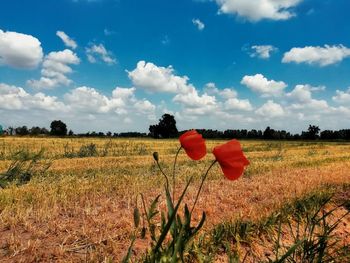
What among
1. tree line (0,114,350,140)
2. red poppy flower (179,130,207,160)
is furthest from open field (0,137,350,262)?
tree line (0,114,350,140)

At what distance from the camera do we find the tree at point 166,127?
8019 cm

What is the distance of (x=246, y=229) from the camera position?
14.7 ft

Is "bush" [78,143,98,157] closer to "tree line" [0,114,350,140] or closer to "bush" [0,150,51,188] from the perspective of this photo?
"bush" [0,150,51,188]

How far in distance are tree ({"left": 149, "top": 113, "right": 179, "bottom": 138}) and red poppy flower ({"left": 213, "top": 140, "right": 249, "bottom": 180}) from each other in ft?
Result: 257

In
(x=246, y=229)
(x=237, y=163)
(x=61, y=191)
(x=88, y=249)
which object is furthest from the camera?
(x=61, y=191)

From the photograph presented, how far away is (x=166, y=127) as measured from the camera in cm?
8050

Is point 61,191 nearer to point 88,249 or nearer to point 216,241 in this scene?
point 88,249

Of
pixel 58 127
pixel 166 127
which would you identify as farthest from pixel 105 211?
pixel 58 127

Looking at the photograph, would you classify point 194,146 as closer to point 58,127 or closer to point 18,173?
point 18,173

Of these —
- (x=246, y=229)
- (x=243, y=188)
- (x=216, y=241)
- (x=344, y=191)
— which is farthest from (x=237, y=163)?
(x=344, y=191)

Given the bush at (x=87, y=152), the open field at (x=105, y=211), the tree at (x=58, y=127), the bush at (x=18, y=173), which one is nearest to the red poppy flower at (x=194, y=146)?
the open field at (x=105, y=211)

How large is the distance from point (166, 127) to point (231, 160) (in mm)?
78786

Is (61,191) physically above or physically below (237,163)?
below

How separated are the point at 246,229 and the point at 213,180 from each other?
496 cm
